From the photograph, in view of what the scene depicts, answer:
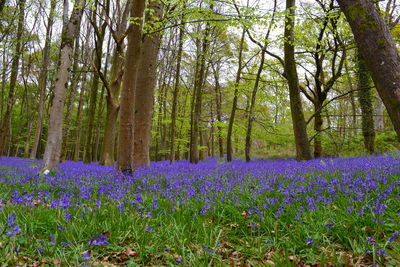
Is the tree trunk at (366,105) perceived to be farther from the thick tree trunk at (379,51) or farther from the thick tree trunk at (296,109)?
the thick tree trunk at (379,51)

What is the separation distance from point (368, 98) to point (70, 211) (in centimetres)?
1421

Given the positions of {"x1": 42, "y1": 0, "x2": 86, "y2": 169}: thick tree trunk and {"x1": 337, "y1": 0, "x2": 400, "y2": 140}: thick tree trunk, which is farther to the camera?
{"x1": 42, "y1": 0, "x2": 86, "y2": 169}: thick tree trunk

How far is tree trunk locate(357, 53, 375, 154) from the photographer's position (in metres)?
11.8

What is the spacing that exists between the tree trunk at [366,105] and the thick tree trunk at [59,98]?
13.2 meters

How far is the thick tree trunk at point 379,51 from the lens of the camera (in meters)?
3.24

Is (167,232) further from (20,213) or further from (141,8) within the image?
(141,8)

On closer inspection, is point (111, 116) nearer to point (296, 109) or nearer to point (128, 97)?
point (128, 97)

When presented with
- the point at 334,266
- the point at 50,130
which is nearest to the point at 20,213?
the point at 334,266

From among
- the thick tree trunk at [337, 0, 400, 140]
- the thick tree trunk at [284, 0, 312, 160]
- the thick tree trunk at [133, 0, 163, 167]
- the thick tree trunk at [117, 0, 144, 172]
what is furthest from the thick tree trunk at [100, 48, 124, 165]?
the thick tree trunk at [337, 0, 400, 140]

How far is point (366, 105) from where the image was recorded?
12180mm

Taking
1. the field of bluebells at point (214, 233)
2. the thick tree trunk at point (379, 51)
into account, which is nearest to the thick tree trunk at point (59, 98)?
the field of bluebells at point (214, 233)

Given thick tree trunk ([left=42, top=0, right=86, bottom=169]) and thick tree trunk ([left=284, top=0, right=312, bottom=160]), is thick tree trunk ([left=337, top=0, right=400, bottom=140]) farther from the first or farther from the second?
thick tree trunk ([left=42, top=0, right=86, bottom=169])

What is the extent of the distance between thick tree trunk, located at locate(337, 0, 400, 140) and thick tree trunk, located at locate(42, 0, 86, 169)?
7.91 metres

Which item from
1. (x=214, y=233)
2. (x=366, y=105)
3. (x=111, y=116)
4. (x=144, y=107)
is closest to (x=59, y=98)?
(x=144, y=107)
